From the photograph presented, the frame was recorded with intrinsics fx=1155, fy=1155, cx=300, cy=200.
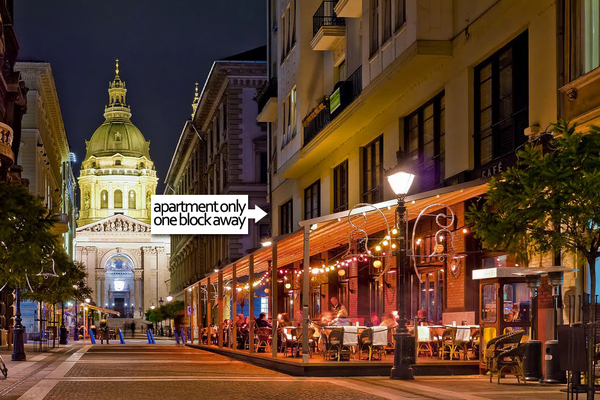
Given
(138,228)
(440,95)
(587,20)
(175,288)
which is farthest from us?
(138,228)

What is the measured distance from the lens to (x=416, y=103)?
27438 mm

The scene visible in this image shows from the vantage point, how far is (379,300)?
33562 millimetres

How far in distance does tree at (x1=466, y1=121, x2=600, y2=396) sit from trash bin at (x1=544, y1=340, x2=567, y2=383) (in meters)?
4.14

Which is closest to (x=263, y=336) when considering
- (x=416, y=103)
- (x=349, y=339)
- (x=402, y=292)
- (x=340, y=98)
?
(x=340, y=98)

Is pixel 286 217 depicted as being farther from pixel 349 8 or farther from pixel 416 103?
pixel 416 103

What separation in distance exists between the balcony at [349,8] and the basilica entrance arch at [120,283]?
14731 cm

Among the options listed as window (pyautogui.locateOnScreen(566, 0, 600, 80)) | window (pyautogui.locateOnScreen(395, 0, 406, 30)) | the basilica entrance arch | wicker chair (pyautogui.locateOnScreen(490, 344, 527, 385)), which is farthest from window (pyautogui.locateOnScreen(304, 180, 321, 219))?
the basilica entrance arch

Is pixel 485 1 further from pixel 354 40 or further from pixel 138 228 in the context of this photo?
pixel 138 228

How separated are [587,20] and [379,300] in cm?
1630

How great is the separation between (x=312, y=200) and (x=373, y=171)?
9.09 meters

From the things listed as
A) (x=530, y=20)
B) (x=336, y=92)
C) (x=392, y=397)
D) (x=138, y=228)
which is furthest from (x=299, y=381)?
(x=138, y=228)

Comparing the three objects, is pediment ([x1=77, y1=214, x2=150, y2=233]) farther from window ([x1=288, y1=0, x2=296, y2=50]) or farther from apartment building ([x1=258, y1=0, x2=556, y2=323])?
window ([x1=288, y1=0, x2=296, y2=50])

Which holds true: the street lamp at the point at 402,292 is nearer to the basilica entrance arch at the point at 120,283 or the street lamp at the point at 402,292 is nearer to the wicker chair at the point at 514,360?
the wicker chair at the point at 514,360

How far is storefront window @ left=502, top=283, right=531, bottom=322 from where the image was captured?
19.8 m
